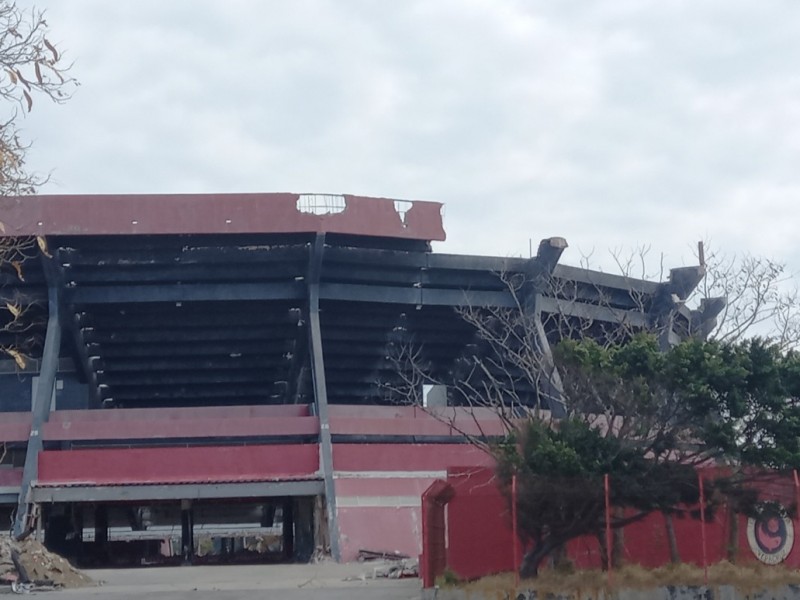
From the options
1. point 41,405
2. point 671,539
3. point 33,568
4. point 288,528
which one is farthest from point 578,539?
point 288,528

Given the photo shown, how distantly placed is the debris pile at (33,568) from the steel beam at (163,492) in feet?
27.0

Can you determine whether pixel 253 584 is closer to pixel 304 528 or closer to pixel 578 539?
pixel 578 539

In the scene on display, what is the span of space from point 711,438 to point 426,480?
18.4m

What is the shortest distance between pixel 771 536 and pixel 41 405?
25.9m

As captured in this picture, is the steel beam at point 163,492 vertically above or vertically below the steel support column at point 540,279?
below

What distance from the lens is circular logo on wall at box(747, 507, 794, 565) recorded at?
16.1 m

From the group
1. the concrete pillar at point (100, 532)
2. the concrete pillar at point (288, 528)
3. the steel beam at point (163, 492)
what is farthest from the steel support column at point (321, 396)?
the concrete pillar at point (100, 532)

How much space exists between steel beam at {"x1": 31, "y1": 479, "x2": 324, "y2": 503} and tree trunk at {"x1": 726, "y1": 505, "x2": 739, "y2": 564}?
1962 centimetres

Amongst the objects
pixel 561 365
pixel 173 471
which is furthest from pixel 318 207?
pixel 561 365

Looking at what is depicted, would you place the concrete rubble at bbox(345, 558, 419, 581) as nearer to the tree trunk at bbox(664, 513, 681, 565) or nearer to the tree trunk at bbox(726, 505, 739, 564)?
the tree trunk at bbox(664, 513, 681, 565)

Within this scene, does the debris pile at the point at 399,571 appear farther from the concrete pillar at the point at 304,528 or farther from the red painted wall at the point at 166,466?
the concrete pillar at the point at 304,528

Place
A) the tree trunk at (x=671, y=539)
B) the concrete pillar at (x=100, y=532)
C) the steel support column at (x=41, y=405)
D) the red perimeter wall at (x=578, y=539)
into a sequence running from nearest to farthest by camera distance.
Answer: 1. the red perimeter wall at (x=578, y=539)
2. the tree trunk at (x=671, y=539)
3. the steel support column at (x=41, y=405)
4. the concrete pillar at (x=100, y=532)

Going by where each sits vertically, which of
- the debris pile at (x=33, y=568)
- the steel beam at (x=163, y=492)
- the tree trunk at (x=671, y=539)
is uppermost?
the steel beam at (x=163, y=492)

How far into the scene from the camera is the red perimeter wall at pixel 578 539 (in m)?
16.1
